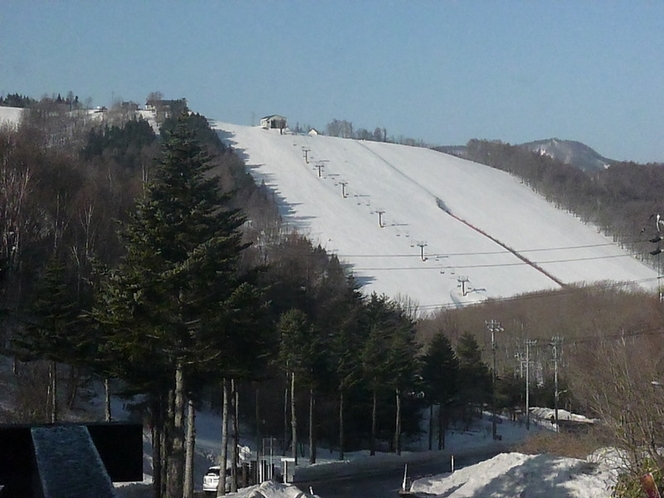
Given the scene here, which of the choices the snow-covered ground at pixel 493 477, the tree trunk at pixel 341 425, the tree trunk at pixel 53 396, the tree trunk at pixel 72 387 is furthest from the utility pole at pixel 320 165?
the tree trunk at pixel 53 396

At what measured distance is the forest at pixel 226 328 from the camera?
77.3 feet

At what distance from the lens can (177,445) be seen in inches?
965

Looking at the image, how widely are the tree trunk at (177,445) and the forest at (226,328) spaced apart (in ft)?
0.19

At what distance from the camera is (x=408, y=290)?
93.4 meters

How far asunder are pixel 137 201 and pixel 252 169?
107144 millimetres

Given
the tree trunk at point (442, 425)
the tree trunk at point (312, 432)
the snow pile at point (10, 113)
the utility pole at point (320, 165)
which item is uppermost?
the snow pile at point (10, 113)

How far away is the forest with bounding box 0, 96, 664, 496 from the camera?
23.6 meters

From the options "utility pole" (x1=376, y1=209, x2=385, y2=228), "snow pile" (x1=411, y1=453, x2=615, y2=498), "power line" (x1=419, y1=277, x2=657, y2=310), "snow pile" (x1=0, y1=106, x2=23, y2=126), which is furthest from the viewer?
"snow pile" (x1=0, y1=106, x2=23, y2=126)

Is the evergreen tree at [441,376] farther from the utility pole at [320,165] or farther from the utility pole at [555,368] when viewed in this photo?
the utility pole at [320,165]

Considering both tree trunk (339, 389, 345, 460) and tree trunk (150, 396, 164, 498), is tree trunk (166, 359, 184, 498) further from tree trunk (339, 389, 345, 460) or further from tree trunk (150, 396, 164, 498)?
tree trunk (339, 389, 345, 460)

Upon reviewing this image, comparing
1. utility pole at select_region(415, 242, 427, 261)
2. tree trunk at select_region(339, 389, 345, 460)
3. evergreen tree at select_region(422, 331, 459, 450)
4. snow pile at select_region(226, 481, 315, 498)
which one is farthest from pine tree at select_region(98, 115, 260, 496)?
utility pole at select_region(415, 242, 427, 261)

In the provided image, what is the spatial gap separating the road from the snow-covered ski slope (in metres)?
47.9

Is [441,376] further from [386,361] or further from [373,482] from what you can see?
[373,482]

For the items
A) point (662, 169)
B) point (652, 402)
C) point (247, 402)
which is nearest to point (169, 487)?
point (652, 402)
